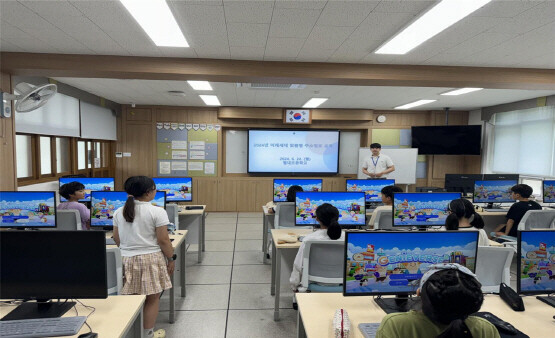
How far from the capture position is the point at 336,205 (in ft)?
11.5

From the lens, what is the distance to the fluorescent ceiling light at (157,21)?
2373mm

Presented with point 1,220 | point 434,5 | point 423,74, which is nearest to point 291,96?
point 423,74

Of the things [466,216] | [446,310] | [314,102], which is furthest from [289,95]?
[446,310]

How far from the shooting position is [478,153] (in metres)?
7.50

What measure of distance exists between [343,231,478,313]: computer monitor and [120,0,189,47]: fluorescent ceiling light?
7.39ft

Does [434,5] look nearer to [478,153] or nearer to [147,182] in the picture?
[147,182]

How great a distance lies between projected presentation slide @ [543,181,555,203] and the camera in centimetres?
512

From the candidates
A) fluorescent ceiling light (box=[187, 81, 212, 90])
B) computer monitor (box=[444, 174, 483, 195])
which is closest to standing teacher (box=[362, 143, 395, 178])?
computer monitor (box=[444, 174, 483, 195])

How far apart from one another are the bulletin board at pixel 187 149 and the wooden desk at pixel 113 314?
21.0 feet

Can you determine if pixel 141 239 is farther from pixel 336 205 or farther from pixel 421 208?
pixel 421 208

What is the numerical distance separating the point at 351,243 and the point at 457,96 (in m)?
5.83

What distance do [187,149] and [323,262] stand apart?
6.35 metres

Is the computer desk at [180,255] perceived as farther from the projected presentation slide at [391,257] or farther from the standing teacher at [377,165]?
the standing teacher at [377,165]

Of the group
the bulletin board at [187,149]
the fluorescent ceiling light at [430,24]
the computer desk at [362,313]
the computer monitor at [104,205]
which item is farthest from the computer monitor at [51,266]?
the bulletin board at [187,149]
